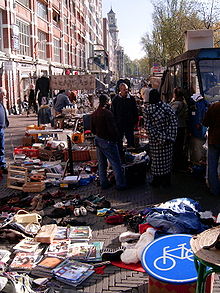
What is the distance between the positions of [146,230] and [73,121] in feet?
34.3

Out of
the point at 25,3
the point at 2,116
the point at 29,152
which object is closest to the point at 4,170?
the point at 2,116

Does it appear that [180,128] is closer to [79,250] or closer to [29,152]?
[79,250]

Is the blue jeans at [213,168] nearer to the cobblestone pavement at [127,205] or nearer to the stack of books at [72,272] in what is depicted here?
the cobblestone pavement at [127,205]

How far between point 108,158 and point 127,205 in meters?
1.26

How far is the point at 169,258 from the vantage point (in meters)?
3.65

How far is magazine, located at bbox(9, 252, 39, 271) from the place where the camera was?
483 centimetres

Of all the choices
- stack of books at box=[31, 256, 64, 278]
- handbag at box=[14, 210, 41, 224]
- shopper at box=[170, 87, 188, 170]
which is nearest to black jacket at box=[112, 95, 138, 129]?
shopper at box=[170, 87, 188, 170]

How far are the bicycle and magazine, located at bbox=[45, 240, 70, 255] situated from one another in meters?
1.90

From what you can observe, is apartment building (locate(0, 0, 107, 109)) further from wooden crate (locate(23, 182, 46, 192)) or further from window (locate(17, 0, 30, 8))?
wooden crate (locate(23, 182, 46, 192))

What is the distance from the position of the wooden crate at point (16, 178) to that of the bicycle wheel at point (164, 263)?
17.6 feet

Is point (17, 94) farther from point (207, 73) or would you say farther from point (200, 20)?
point (207, 73)

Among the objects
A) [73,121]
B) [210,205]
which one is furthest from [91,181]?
[73,121]

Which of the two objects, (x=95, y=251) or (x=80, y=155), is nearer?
(x=95, y=251)

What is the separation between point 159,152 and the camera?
7.88 meters
